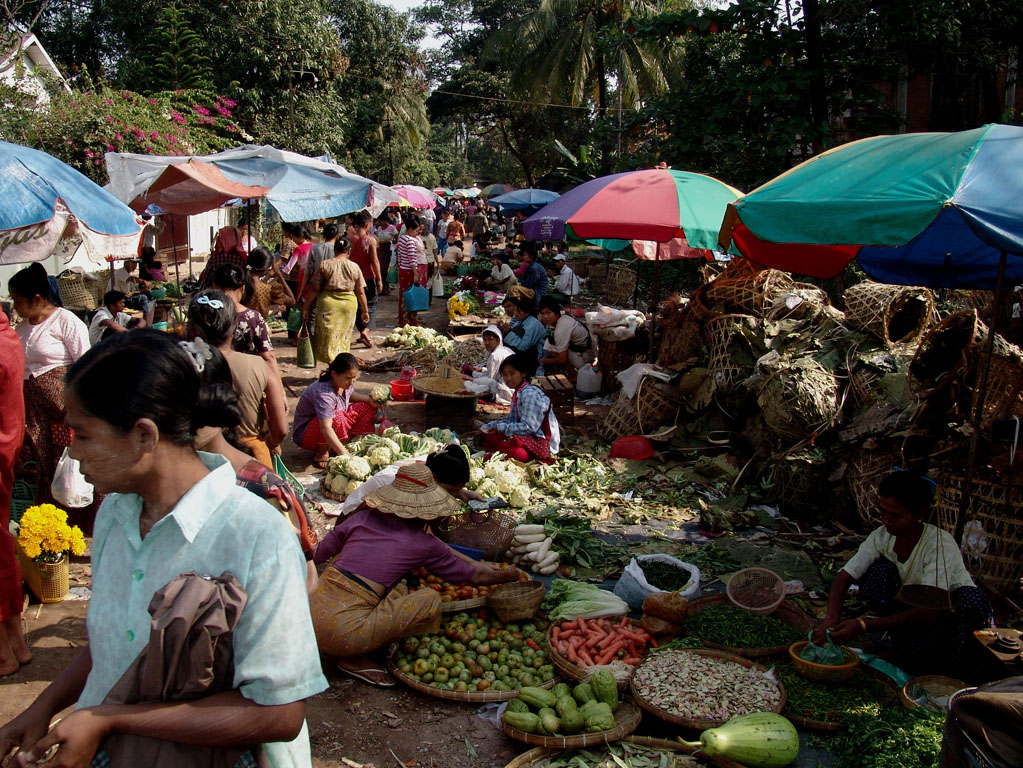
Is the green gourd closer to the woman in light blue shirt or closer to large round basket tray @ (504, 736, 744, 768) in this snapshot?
large round basket tray @ (504, 736, 744, 768)

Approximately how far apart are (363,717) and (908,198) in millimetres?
3471

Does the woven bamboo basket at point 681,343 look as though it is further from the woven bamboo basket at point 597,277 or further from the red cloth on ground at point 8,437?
the woven bamboo basket at point 597,277

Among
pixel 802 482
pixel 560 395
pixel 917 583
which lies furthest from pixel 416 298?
pixel 917 583

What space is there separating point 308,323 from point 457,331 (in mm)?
4112

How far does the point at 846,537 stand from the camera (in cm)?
580

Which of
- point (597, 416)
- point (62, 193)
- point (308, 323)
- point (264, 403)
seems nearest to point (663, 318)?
point (597, 416)

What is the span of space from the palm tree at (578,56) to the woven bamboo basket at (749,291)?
637 inches

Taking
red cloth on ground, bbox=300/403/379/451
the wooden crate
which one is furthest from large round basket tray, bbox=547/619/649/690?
the wooden crate

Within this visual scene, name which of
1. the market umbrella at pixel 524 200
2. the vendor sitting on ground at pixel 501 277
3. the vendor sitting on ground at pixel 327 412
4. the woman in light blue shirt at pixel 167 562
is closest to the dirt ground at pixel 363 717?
the woman in light blue shirt at pixel 167 562

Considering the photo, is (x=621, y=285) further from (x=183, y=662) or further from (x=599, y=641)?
(x=183, y=662)

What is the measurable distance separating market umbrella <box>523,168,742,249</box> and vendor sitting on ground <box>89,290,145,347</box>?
13.2 ft

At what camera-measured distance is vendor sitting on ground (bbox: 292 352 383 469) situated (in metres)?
6.71

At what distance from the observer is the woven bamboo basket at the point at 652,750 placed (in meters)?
3.28

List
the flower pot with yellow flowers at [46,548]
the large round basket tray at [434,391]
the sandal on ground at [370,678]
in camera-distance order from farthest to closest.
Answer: the large round basket tray at [434,391] → the flower pot with yellow flowers at [46,548] → the sandal on ground at [370,678]
